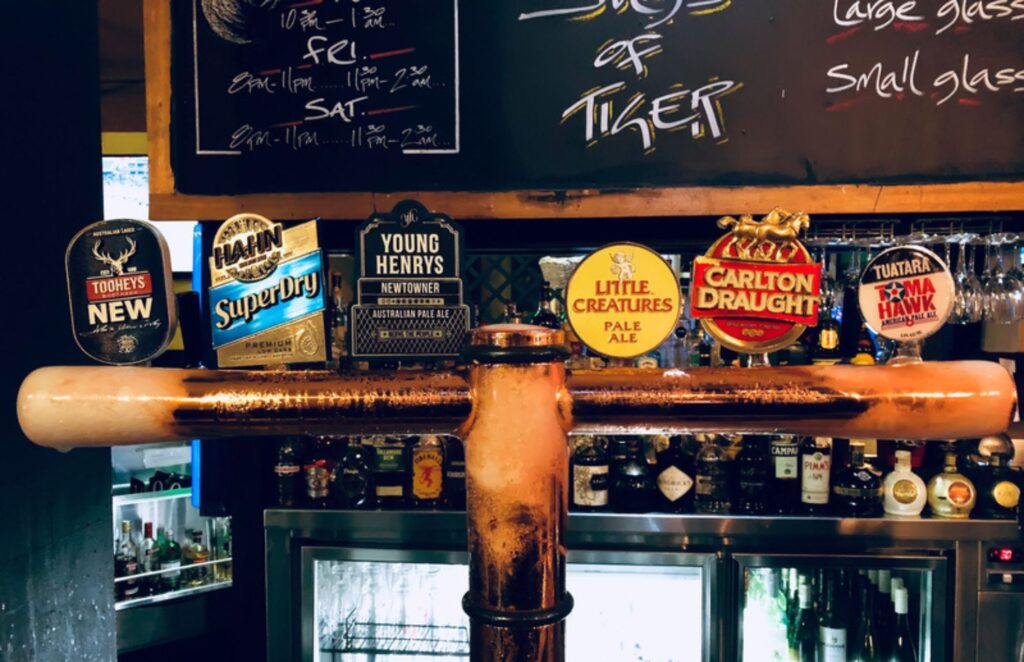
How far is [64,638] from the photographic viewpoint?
1.49 metres

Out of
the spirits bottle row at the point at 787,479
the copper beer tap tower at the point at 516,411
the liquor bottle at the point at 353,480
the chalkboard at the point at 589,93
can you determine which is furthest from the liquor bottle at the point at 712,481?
the copper beer tap tower at the point at 516,411

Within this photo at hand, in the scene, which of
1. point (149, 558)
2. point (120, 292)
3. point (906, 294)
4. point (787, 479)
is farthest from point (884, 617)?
point (149, 558)

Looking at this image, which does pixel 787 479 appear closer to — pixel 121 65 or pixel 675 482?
pixel 675 482

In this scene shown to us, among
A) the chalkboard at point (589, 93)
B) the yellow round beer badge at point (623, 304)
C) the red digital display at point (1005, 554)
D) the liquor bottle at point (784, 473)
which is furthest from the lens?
the liquor bottle at point (784, 473)

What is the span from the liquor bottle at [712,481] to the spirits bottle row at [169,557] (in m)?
2.50

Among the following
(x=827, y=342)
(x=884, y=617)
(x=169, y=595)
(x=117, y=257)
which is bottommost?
(x=169, y=595)

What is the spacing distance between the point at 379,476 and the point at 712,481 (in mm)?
1203

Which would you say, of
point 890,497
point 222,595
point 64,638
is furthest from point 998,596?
point 222,595

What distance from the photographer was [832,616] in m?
2.54

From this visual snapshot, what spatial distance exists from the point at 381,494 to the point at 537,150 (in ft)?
4.41

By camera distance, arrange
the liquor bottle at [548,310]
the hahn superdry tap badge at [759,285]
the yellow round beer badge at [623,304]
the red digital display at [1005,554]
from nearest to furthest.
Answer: the hahn superdry tap badge at [759,285]
the yellow round beer badge at [623,304]
the red digital display at [1005,554]
the liquor bottle at [548,310]

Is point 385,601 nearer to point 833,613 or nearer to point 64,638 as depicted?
point 64,638

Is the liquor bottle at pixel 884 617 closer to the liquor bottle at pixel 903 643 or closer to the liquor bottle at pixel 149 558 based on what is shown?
the liquor bottle at pixel 903 643

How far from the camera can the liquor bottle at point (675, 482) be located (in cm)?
236
